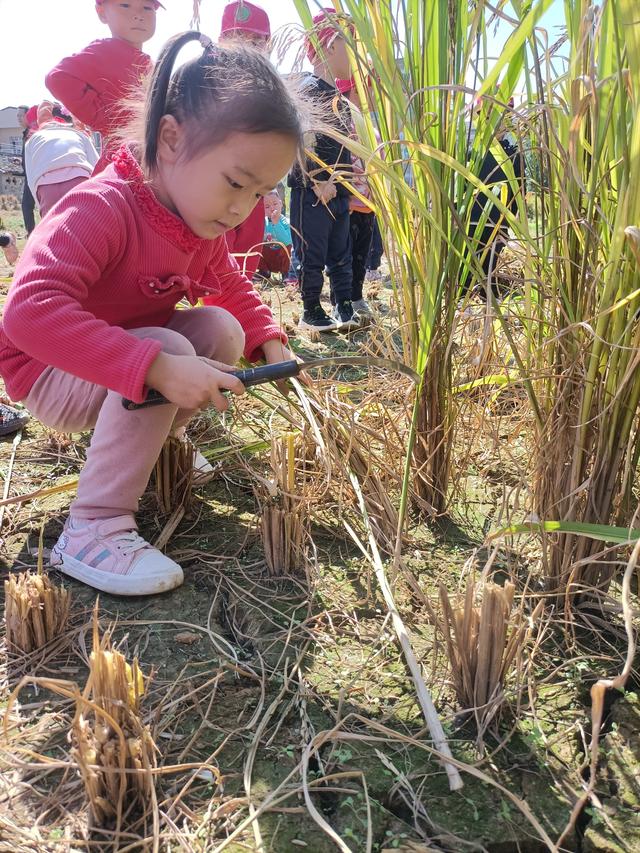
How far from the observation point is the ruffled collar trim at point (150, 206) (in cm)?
134

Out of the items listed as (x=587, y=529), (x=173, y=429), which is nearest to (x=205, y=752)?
(x=587, y=529)

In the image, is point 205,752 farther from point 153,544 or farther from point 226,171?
point 226,171

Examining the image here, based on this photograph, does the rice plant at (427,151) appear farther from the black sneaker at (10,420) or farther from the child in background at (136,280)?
the black sneaker at (10,420)

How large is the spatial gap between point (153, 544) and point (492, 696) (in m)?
0.77

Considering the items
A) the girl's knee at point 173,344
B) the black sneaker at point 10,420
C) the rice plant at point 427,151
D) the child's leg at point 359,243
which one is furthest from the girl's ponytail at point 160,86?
the child's leg at point 359,243

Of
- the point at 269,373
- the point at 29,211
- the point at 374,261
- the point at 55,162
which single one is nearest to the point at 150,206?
the point at 269,373

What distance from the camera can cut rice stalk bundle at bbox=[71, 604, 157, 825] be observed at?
738mm

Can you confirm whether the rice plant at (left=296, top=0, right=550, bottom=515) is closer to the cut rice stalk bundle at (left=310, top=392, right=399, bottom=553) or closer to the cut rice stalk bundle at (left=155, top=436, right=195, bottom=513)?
the cut rice stalk bundle at (left=310, top=392, right=399, bottom=553)

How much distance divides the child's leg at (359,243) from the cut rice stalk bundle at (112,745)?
3.49m

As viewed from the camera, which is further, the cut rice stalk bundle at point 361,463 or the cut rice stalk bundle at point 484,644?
the cut rice stalk bundle at point 361,463

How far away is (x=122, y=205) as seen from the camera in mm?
1296

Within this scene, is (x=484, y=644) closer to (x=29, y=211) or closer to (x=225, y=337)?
(x=225, y=337)

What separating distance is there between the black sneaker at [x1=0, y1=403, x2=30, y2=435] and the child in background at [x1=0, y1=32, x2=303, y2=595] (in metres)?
0.45

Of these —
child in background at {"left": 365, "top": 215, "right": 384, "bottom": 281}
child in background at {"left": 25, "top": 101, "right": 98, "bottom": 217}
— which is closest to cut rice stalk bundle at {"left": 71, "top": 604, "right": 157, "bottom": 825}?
child in background at {"left": 25, "top": 101, "right": 98, "bottom": 217}
